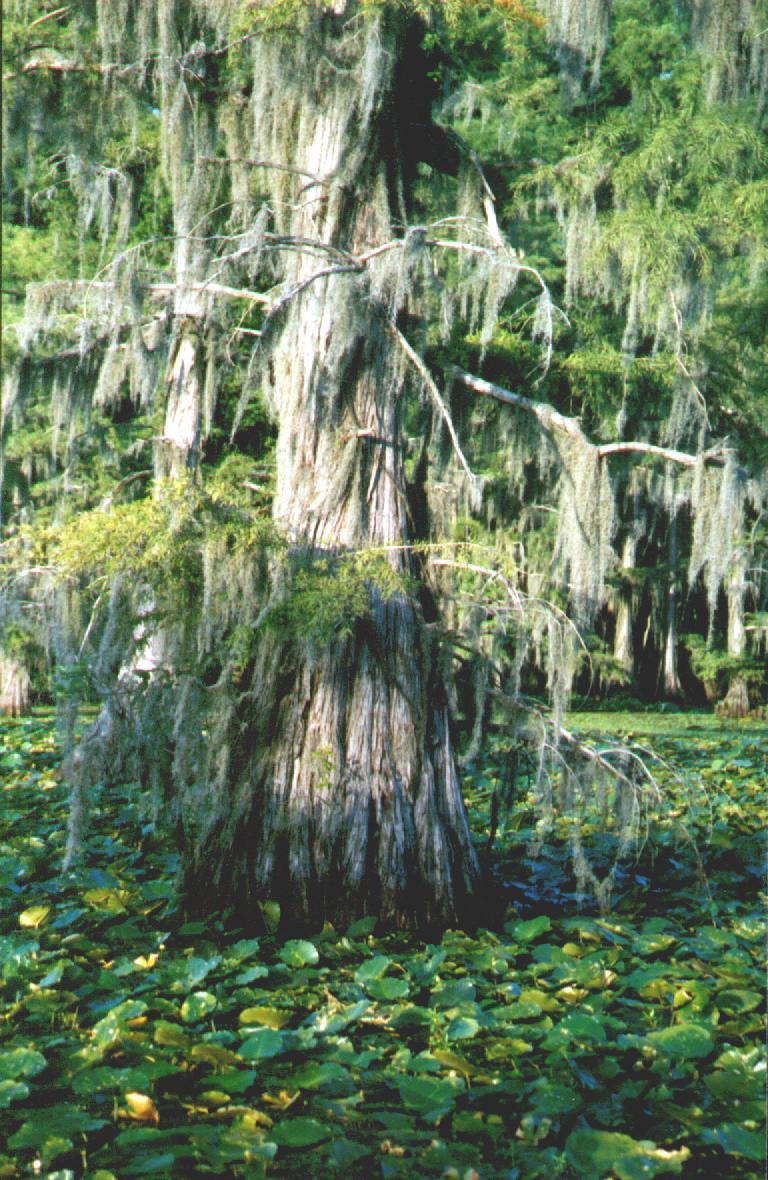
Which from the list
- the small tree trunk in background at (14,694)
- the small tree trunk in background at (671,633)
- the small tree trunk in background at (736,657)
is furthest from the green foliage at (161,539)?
the small tree trunk in background at (671,633)

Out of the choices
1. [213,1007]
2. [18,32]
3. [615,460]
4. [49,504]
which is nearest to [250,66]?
[18,32]

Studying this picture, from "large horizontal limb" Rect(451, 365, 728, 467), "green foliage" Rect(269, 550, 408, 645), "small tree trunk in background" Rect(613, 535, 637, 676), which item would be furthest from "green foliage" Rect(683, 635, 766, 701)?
"green foliage" Rect(269, 550, 408, 645)

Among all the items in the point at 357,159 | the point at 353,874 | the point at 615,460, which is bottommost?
the point at 353,874

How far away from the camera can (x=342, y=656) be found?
4766 mm

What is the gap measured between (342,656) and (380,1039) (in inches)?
66.0

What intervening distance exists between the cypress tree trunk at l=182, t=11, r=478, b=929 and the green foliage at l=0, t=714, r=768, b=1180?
237 mm

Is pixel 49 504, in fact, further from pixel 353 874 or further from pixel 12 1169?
pixel 12 1169

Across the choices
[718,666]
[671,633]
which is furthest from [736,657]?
[671,633]

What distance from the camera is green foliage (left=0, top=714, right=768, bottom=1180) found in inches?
109

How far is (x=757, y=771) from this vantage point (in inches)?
359

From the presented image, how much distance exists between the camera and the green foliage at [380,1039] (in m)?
2.78

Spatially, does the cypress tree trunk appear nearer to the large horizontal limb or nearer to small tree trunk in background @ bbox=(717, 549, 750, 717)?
the large horizontal limb

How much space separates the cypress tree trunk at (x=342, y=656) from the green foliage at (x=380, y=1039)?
24 centimetres

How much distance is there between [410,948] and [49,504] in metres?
11.7
